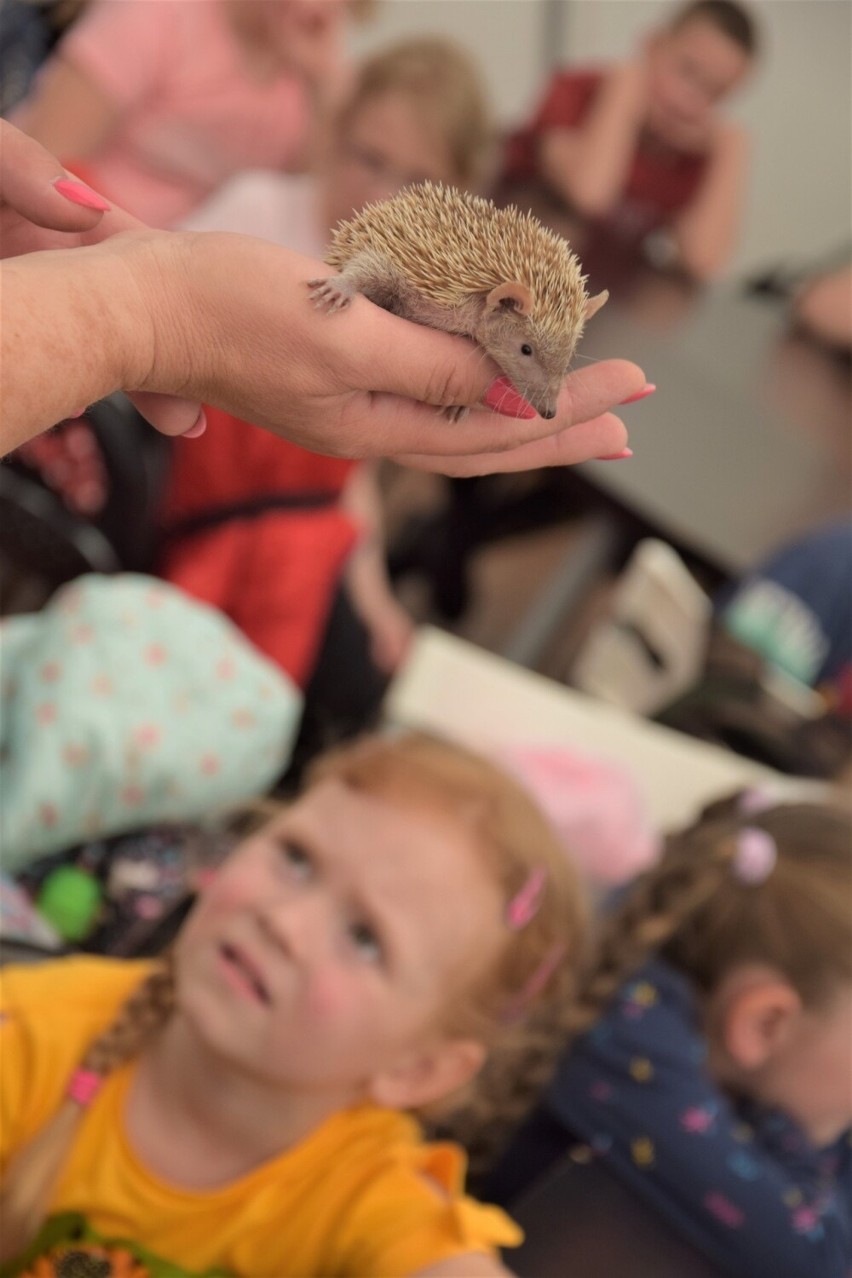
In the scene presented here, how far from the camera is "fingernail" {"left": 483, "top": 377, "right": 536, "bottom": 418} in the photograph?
0.61m

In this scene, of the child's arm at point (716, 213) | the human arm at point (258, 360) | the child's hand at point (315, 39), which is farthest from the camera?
the child's arm at point (716, 213)

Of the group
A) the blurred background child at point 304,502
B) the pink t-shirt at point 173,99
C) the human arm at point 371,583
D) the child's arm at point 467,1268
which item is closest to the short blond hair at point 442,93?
the blurred background child at point 304,502

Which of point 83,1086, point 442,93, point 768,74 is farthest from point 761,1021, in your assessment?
point 768,74

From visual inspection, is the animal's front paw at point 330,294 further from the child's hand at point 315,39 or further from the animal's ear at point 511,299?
the child's hand at point 315,39

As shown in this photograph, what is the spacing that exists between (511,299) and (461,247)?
4 cm

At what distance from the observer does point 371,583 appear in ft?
7.07

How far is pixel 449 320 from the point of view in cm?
62

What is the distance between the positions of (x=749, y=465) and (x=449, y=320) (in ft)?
5.36

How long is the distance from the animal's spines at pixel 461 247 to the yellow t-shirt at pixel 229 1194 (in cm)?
76

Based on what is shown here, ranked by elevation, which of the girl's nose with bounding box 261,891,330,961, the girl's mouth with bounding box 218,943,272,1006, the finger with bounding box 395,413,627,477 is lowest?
the girl's mouth with bounding box 218,943,272,1006

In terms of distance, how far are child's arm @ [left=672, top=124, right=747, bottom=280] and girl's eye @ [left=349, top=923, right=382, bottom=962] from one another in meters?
1.98

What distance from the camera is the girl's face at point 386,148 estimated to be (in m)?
1.35

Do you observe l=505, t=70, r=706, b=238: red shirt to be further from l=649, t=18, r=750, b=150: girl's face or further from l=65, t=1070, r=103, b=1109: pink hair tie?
l=65, t=1070, r=103, b=1109: pink hair tie

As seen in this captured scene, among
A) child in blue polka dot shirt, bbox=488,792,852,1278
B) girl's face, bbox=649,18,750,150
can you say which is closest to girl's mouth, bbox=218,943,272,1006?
child in blue polka dot shirt, bbox=488,792,852,1278
